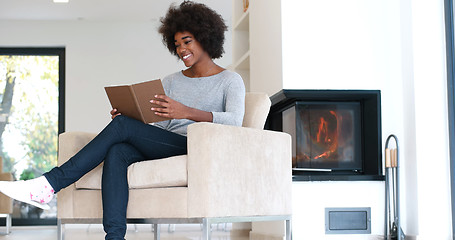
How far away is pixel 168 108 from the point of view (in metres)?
2.79

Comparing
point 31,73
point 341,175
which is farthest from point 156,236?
point 31,73

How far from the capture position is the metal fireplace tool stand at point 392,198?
404cm

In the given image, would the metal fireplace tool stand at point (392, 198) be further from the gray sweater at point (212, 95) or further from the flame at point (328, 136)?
the gray sweater at point (212, 95)

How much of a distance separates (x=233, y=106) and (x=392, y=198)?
1652mm

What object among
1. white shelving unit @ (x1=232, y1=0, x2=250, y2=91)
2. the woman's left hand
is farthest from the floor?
the woman's left hand

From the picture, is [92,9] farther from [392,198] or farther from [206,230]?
[206,230]

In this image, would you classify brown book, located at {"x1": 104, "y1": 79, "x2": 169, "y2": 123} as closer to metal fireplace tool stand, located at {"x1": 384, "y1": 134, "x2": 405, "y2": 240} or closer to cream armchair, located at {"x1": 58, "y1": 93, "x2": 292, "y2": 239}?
cream armchair, located at {"x1": 58, "y1": 93, "x2": 292, "y2": 239}

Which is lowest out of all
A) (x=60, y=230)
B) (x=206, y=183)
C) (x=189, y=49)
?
(x=60, y=230)

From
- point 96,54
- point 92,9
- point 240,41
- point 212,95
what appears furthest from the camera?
point 96,54

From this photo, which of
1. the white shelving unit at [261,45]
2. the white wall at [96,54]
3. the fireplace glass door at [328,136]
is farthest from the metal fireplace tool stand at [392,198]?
the white wall at [96,54]

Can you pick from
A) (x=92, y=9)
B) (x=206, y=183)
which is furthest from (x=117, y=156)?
(x=92, y=9)

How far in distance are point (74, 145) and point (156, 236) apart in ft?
2.29

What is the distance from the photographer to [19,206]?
28.0 feet

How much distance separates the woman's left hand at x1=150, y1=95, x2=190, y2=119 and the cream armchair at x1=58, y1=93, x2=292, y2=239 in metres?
0.13
